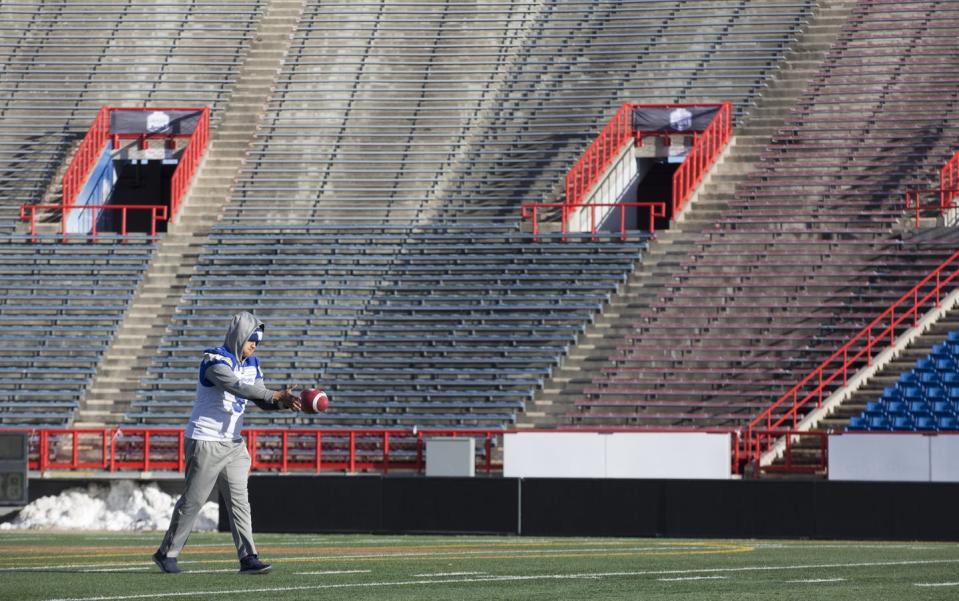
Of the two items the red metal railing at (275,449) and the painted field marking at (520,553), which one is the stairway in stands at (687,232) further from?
the painted field marking at (520,553)

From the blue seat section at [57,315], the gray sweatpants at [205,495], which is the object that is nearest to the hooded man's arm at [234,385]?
the gray sweatpants at [205,495]

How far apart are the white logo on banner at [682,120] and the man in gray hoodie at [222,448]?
23.5 meters

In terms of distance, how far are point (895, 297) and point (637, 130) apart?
7927 mm

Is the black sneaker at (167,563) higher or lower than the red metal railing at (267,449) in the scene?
lower

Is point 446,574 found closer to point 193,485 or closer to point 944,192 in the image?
point 193,485

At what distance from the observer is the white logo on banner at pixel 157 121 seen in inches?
1444

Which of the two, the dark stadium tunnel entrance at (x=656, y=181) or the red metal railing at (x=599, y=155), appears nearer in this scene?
the red metal railing at (x=599, y=155)

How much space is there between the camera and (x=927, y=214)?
99.8 ft

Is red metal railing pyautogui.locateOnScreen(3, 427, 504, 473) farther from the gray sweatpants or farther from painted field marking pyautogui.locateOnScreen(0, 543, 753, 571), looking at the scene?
the gray sweatpants

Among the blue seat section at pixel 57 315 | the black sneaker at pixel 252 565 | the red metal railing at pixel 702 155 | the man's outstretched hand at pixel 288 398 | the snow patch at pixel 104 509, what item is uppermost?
the red metal railing at pixel 702 155

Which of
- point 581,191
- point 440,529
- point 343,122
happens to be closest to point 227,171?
point 343,122

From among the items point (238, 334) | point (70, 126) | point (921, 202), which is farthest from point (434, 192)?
point (238, 334)

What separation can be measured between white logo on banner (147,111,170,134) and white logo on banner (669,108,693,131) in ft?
35.0

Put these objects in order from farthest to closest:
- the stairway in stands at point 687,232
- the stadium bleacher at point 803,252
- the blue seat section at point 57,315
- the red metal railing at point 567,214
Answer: the red metal railing at point 567,214 → the blue seat section at point 57,315 → the stairway in stands at point 687,232 → the stadium bleacher at point 803,252
